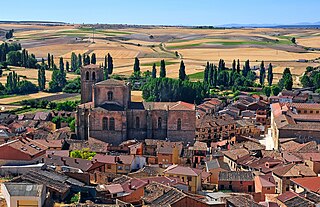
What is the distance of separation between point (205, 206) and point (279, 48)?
129m

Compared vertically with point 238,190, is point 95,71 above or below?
above

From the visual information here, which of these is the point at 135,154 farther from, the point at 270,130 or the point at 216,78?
the point at 216,78

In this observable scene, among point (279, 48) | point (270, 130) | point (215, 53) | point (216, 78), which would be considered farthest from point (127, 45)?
point (270, 130)

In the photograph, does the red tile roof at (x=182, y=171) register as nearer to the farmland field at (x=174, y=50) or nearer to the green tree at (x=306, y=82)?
the green tree at (x=306, y=82)

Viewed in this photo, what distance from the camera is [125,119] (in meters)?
45.7

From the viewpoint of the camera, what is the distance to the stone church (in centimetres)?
4597

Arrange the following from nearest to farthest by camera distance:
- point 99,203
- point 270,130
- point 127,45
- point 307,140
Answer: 1. point 99,203
2. point 307,140
3. point 270,130
4. point 127,45

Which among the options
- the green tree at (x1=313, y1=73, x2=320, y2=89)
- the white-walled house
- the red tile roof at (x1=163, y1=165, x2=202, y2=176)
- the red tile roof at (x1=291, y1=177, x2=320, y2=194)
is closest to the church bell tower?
the red tile roof at (x1=163, y1=165, x2=202, y2=176)

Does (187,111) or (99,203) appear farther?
(187,111)

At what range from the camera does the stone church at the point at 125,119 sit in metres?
46.0

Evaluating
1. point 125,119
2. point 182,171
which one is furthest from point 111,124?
point 182,171

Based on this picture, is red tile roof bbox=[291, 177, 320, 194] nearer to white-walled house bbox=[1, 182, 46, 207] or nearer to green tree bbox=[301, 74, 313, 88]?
white-walled house bbox=[1, 182, 46, 207]

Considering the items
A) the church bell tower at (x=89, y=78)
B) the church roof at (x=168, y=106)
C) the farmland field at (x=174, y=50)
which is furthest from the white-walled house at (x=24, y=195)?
the farmland field at (x=174, y=50)

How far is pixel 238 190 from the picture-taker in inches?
1315
